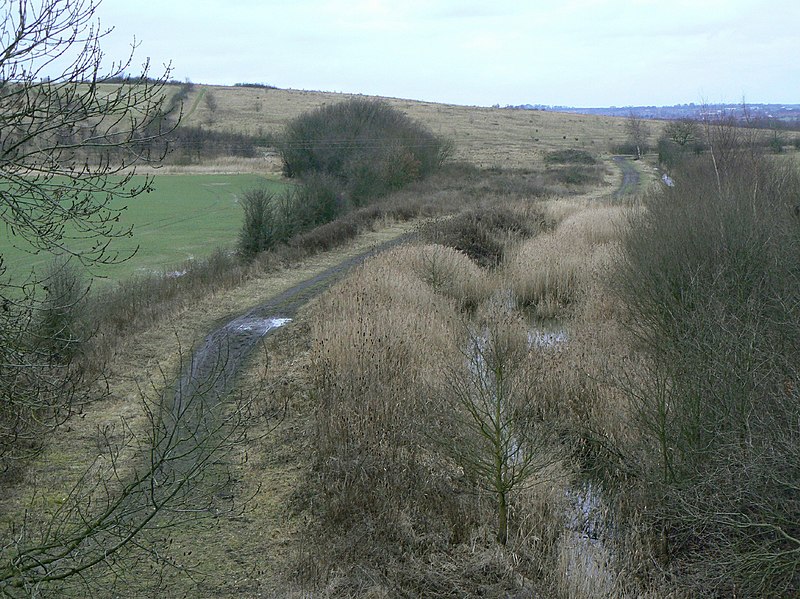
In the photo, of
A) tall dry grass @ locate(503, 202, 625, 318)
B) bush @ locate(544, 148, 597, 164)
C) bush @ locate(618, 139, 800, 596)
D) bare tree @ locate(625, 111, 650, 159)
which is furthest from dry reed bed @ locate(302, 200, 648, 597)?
bare tree @ locate(625, 111, 650, 159)

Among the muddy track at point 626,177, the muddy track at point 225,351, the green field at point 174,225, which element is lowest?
the green field at point 174,225

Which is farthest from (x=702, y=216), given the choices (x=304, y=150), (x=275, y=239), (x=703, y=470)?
(x=304, y=150)

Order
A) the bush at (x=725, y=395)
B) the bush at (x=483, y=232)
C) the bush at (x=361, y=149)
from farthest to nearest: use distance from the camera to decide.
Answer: the bush at (x=361, y=149) < the bush at (x=483, y=232) < the bush at (x=725, y=395)

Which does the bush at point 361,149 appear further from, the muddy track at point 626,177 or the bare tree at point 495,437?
the bare tree at point 495,437

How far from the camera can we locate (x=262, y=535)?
23.6ft

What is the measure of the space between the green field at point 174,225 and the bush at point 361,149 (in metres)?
3.90

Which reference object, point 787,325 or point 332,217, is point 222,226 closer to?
point 332,217

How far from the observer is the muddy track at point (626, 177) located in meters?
36.4

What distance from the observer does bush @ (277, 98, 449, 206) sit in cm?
3322

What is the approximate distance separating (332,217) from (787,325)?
876 inches

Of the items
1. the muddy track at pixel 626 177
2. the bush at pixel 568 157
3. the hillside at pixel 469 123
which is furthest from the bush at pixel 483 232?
the bush at pixel 568 157

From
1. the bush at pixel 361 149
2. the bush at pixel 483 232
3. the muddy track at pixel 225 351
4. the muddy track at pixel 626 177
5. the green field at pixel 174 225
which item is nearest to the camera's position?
the muddy track at pixel 225 351

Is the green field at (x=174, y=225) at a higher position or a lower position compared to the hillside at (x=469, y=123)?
lower

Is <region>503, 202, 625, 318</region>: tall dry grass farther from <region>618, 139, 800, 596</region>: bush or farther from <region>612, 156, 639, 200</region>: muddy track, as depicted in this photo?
<region>612, 156, 639, 200</region>: muddy track
